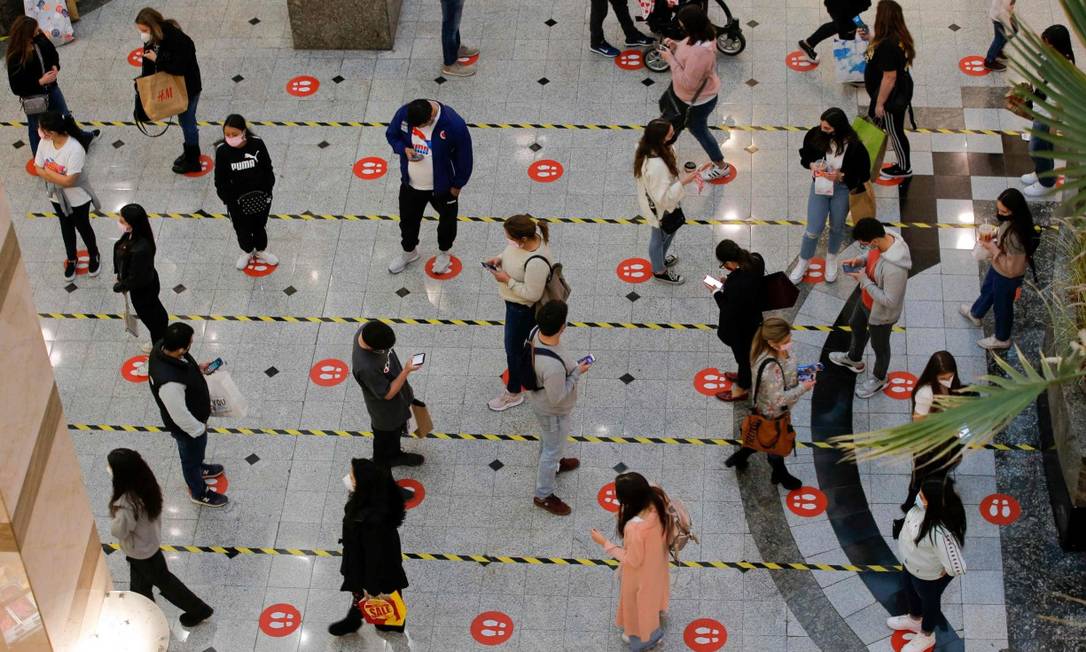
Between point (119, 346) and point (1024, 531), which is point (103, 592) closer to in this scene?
point (119, 346)

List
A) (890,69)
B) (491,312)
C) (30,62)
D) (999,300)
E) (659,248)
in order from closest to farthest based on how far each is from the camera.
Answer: (999,300) < (659,248) < (491,312) < (890,69) < (30,62)

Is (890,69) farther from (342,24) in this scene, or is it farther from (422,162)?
(342,24)

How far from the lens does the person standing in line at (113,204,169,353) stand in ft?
32.9

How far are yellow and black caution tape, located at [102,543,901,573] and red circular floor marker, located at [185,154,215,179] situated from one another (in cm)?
388

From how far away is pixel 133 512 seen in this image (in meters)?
8.30

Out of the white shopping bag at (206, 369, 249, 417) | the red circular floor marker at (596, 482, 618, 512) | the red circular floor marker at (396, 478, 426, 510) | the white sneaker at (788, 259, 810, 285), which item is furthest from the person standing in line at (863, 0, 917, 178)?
the white shopping bag at (206, 369, 249, 417)

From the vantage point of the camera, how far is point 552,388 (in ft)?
29.1

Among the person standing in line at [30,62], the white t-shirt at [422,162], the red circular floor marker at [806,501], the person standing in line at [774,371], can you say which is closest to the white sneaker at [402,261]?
the white t-shirt at [422,162]

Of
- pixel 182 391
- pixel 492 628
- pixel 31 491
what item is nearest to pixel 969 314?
pixel 492 628

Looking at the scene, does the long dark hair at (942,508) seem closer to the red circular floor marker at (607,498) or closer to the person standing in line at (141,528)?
the red circular floor marker at (607,498)

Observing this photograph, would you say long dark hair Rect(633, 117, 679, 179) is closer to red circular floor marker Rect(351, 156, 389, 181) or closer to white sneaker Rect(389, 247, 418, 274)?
white sneaker Rect(389, 247, 418, 274)

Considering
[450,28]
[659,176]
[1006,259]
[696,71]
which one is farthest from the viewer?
[450,28]

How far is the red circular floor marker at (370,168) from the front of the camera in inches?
488

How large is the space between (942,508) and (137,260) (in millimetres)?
5632
